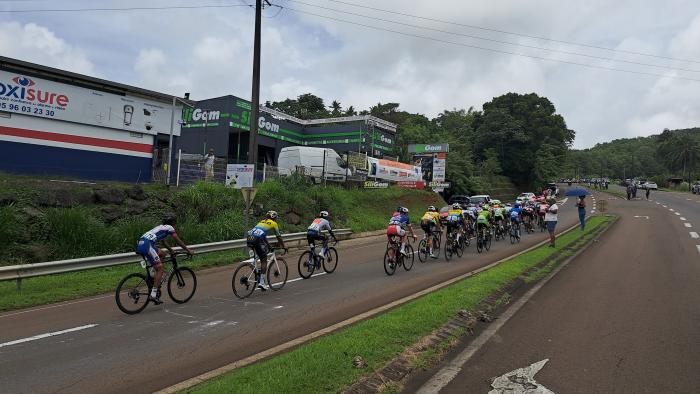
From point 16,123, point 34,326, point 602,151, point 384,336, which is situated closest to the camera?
point 384,336

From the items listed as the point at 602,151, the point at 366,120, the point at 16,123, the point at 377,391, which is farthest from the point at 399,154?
the point at 602,151

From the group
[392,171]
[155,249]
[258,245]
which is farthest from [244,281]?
[392,171]

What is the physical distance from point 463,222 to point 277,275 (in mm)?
8927

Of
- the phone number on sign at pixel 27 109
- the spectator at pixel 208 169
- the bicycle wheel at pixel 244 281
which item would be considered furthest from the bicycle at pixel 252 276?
the phone number on sign at pixel 27 109

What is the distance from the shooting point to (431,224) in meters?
15.7

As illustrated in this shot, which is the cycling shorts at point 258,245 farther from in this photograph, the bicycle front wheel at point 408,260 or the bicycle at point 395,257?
the bicycle front wheel at point 408,260

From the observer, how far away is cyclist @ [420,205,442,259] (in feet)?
51.2

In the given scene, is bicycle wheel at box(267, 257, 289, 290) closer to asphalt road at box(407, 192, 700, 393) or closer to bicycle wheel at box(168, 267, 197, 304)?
bicycle wheel at box(168, 267, 197, 304)

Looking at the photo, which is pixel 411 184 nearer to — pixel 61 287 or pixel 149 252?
pixel 61 287

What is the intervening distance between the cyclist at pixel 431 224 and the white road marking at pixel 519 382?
10.00 m

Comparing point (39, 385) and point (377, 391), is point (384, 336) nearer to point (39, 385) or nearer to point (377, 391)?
point (377, 391)

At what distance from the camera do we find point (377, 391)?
15.9ft

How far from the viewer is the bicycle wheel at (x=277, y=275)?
11344 millimetres

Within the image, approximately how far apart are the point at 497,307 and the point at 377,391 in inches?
183
